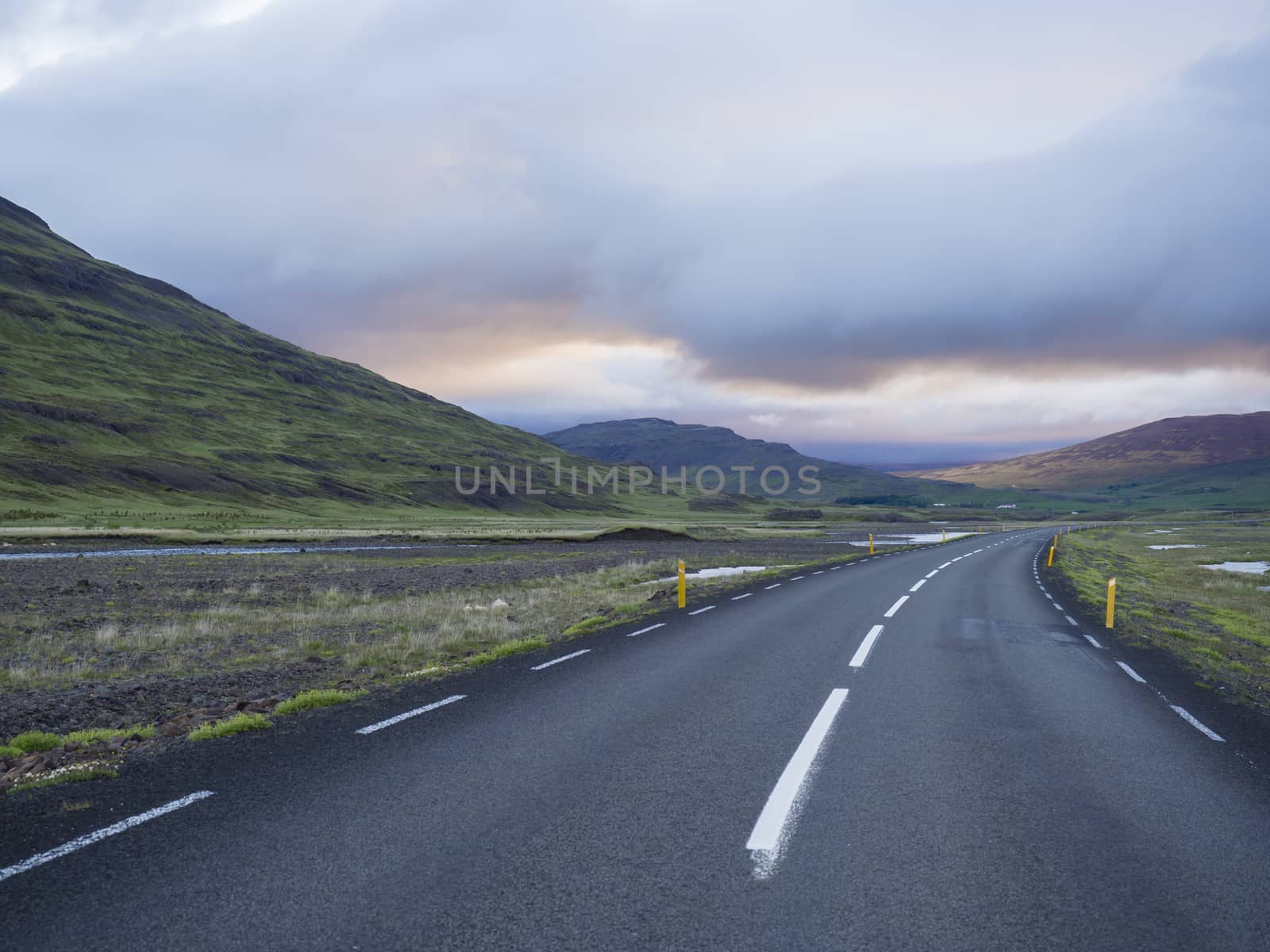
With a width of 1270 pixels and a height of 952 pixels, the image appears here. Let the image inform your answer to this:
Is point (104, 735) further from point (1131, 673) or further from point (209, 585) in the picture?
point (209, 585)

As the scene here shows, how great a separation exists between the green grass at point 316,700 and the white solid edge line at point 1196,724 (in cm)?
1006

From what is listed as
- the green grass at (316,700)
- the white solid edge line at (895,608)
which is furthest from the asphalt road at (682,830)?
the white solid edge line at (895,608)

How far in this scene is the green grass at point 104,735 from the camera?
7.97m

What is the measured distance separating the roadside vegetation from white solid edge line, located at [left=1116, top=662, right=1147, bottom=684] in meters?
0.82

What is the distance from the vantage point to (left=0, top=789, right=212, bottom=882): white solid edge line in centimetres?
474

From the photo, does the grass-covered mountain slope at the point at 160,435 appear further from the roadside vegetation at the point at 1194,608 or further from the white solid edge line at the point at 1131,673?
the white solid edge line at the point at 1131,673

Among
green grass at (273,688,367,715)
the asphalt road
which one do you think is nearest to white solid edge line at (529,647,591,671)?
the asphalt road

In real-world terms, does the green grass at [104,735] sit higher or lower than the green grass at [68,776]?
lower

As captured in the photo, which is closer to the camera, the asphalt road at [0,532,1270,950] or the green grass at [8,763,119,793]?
the asphalt road at [0,532,1270,950]

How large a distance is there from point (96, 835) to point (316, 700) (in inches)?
163

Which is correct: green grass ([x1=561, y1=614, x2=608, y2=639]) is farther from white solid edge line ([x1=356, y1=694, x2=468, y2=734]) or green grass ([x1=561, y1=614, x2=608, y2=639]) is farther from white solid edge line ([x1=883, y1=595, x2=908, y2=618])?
white solid edge line ([x1=883, y1=595, x2=908, y2=618])

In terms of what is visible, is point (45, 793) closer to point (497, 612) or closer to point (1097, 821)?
point (1097, 821)

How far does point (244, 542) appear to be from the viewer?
52.6 m

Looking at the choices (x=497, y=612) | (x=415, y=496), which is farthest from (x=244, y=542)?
(x=415, y=496)
